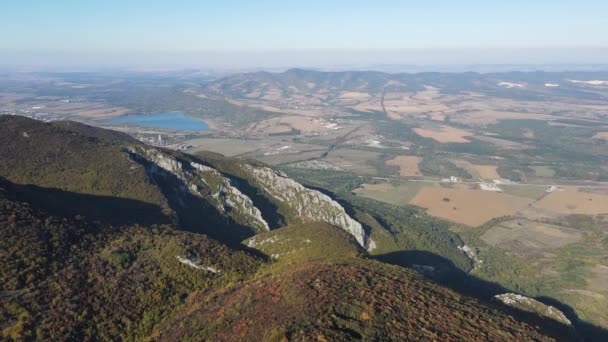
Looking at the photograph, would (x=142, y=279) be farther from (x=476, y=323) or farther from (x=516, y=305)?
(x=516, y=305)

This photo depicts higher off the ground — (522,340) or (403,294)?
(403,294)

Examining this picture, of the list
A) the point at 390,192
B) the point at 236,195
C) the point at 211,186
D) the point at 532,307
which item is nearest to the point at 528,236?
the point at 390,192

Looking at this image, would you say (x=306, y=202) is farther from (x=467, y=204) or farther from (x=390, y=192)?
(x=467, y=204)

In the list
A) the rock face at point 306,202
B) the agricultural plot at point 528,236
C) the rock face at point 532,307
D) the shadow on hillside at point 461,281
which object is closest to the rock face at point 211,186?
the rock face at point 306,202

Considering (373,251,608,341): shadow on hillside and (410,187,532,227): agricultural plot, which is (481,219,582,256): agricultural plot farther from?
(373,251,608,341): shadow on hillside

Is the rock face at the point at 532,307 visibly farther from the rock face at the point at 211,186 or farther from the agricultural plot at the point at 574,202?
the agricultural plot at the point at 574,202

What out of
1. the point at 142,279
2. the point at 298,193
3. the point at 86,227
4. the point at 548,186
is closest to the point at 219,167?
the point at 298,193
